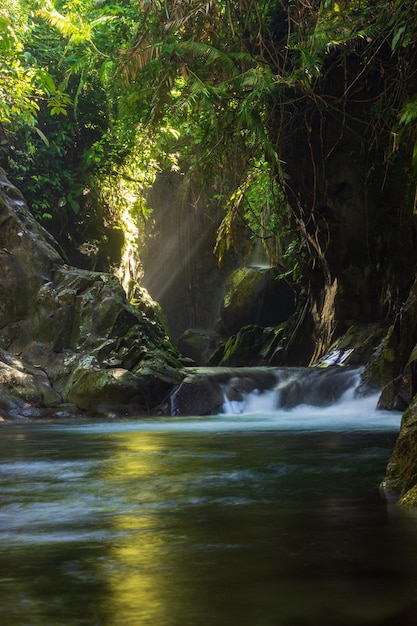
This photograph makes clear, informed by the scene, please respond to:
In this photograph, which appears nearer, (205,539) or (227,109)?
(205,539)

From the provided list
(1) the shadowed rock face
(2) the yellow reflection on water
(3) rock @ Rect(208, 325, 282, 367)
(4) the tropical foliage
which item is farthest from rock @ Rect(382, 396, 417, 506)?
(3) rock @ Rect(208, 325, 282, 367)

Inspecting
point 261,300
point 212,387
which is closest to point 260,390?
point 212,387

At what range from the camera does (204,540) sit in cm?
277

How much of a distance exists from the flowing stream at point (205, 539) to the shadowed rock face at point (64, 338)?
4.83 metres

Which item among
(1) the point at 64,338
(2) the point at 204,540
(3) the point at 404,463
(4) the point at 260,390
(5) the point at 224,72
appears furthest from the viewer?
(1) the point at 64,338

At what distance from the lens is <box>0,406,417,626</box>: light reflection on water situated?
1958 mm

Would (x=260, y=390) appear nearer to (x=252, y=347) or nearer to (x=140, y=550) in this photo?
(x=252, y=347)

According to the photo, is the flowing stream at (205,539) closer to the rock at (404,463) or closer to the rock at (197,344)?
the rock at (404,463)

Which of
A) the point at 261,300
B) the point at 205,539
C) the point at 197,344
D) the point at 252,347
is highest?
the point at 261,300

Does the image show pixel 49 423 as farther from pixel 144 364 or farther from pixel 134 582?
pixel 134 582

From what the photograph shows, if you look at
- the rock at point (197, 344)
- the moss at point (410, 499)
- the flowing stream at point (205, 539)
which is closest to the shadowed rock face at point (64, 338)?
the flowing stream at point (205, 539)

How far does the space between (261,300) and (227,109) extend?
11.4 metres

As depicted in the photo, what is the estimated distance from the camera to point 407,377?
8969 mm

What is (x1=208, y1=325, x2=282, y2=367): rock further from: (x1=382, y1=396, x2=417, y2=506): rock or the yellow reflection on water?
(x1=382, y1=396, x2=417, y2=506): rock
